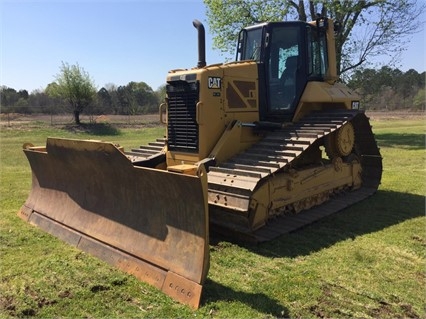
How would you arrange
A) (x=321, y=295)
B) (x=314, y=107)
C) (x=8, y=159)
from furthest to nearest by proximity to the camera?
1. (x=8, y=159)
2. (x=314, y=107)
3. (x=321, y=295)

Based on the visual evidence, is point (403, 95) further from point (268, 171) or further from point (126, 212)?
point (126, 212)

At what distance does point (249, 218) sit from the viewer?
5.50 meters

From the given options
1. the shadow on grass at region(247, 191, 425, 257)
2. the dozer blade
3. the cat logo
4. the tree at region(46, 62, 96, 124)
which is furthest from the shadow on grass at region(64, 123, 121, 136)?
the shadow on grass at region(247, 191, 425, 257)

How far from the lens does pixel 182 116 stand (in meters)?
6.60

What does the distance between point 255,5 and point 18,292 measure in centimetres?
2071

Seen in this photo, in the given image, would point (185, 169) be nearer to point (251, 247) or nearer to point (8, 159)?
point (251, 247)

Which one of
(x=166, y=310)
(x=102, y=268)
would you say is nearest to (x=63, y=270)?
(x=102, y=268)

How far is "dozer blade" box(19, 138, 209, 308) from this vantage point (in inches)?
163

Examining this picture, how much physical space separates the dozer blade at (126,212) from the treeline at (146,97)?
2077cm

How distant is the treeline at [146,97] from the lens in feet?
82.3

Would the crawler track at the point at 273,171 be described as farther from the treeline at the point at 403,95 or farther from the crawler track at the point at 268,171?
the treeline at the point at 403,95

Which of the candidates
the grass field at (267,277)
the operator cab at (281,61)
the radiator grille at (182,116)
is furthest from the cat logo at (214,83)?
the grass field at (267,277)

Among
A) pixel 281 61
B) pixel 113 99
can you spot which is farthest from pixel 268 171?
pixel 113 99

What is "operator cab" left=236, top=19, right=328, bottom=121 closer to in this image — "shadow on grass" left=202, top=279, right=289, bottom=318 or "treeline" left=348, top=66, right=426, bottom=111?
"shadow on grass" left=202, top=279, right=289, bottom=318
